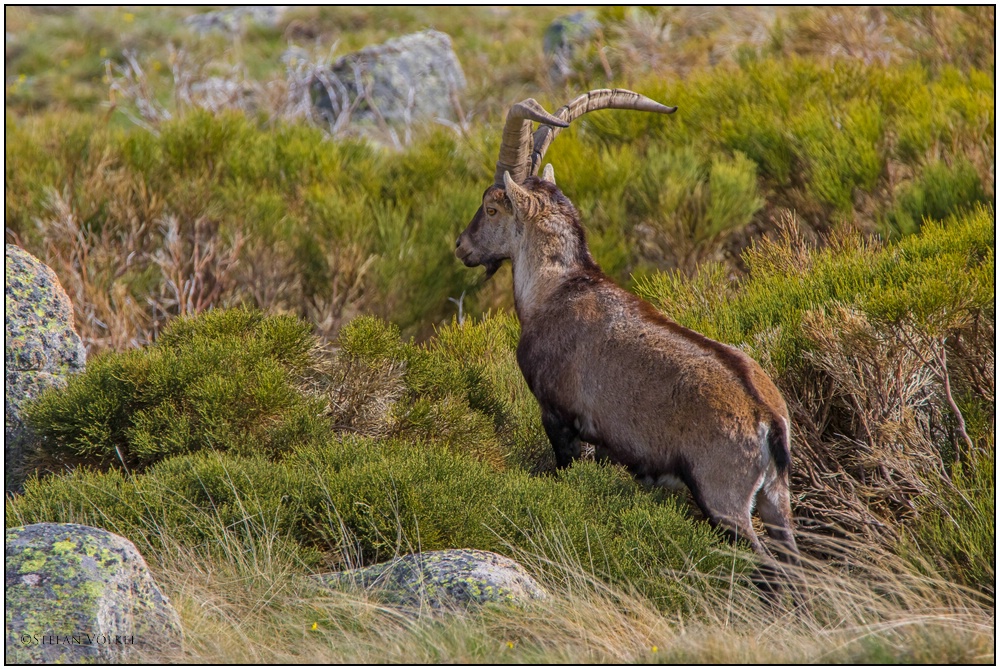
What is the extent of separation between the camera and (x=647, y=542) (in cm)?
493

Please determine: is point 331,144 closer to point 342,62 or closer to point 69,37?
point 342,62

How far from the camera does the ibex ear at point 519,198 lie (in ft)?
19.4

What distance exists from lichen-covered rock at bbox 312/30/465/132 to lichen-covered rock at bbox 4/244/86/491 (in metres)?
9.46

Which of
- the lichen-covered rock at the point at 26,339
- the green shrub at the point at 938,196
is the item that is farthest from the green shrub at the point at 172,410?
the green shrub at the point at 938,196

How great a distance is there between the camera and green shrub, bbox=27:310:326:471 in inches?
244

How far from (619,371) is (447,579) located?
1.39 m

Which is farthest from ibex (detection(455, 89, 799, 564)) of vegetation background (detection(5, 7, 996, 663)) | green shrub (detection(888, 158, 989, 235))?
green shrub (detection(888, 158, 989, 235))

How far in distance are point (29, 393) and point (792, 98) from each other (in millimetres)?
8362

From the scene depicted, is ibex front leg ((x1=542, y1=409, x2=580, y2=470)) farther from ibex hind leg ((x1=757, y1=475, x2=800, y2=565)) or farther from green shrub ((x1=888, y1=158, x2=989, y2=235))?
green shrub ((x1=888, y1=158, x2=989, y2=235))

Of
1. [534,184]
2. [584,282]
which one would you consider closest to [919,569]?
[584,282]

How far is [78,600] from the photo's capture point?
3943 millimetres

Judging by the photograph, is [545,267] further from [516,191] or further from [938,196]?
[938,196]

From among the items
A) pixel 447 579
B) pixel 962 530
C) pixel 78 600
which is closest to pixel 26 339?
pixel 78 600

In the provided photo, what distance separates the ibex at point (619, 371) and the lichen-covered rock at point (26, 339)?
108 inches
